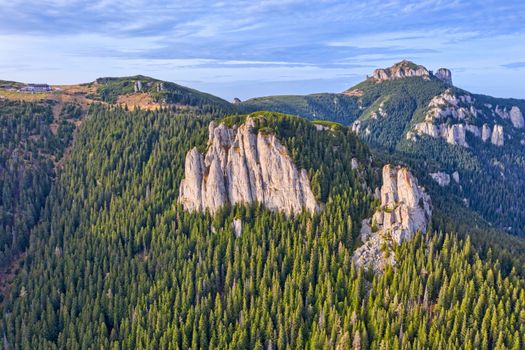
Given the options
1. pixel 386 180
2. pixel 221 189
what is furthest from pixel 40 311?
pixel 386 180

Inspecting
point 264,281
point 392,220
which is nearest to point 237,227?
point 264,281

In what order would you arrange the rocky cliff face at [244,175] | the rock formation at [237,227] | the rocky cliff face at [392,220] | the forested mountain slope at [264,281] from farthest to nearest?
the rocky cliff face at [244,175]
the rock formation at [237,227]
the rocky cliff face at [392,220]
the forested mountain slope at [264,281]

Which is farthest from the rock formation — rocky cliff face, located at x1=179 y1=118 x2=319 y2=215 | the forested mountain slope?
rocky cliff face, located at x1=179 y1=118 x2=319 y2=215

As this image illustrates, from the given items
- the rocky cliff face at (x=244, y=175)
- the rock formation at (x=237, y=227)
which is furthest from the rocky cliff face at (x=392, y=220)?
the rock formation at (x=237, y=227)

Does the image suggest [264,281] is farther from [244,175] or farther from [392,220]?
[244,175]

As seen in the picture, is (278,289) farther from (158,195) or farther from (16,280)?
(16,280)

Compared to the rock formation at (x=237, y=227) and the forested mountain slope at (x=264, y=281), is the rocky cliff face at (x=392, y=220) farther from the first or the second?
the rock formation at (x=237, y=227)
